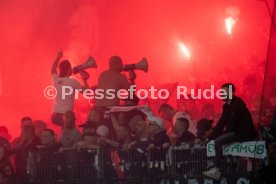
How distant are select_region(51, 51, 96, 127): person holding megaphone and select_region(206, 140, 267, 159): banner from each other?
275 cm

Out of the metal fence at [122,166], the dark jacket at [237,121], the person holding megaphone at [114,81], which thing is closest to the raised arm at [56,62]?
the person holding megaphone at [114,81]

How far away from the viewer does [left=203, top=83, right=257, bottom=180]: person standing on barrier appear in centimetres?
991

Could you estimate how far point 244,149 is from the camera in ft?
32.2

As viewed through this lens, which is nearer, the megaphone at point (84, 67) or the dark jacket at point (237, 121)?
the dark jacket at point (237, 121)

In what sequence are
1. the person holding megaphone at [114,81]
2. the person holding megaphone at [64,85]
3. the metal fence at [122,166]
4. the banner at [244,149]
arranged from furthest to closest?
the person holding megaphone at [64,85] → the person holding megaphone at [114,81] → the metal fence at [122,166] → the banner at [244,149]

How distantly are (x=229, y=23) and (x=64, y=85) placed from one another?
3.54m

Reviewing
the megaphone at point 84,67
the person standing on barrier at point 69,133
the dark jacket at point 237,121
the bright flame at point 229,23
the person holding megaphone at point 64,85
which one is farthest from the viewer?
the bright flame at point 229,23

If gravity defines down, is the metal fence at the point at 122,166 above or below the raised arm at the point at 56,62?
below

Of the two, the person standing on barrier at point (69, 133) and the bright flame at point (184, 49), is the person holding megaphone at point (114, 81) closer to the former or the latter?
the person standing on barrier at point (69, 133)

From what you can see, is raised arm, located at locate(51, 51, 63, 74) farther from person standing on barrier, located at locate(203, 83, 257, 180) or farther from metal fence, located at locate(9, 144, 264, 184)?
person standing on barrier, located at locate(203, 83, 257, 180)

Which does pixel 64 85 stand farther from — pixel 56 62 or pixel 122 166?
pixel 122 166

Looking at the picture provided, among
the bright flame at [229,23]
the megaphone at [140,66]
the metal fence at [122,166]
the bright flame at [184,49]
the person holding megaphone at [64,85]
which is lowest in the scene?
the metal fence at [122,166]

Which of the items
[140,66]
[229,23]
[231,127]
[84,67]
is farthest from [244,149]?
[84,67]

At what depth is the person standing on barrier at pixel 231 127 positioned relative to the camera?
9.91 m
